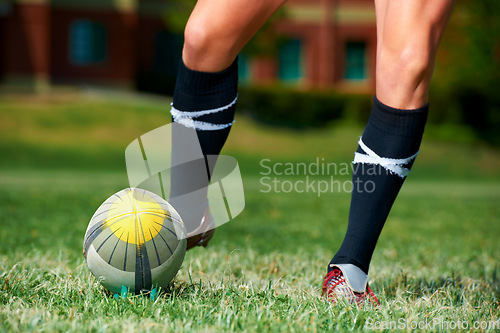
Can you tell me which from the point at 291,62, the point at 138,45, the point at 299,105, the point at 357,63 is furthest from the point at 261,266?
the point at 357,63

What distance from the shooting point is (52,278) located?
2.88 m

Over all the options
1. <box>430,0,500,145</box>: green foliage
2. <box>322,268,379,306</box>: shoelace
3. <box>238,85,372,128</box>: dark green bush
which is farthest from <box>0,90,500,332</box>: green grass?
<box>238,85,372,128</box>: dark green bush

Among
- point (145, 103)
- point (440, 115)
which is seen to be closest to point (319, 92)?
point (440, 115)

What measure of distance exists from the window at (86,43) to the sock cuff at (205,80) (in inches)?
1076

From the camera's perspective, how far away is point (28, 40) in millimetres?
26641

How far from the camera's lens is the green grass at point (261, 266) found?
226 cm

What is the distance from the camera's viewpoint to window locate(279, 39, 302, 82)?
3144 cm

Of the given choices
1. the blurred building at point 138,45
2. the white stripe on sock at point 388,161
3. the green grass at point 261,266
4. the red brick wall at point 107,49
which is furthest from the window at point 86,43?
the white stripe on sock at point 388,161

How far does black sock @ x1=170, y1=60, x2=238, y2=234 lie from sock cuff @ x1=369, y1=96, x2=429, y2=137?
2.56ft

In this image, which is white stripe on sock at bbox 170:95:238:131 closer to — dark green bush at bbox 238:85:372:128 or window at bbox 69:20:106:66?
dark green bush at bbox 238:85:372:128

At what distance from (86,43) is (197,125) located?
27.9m

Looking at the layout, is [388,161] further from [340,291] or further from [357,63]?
[357,63]

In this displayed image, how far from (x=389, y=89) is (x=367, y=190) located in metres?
0.45

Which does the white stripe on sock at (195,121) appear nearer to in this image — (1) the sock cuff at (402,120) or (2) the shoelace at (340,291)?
(1) the sock cuff at (402,120)
